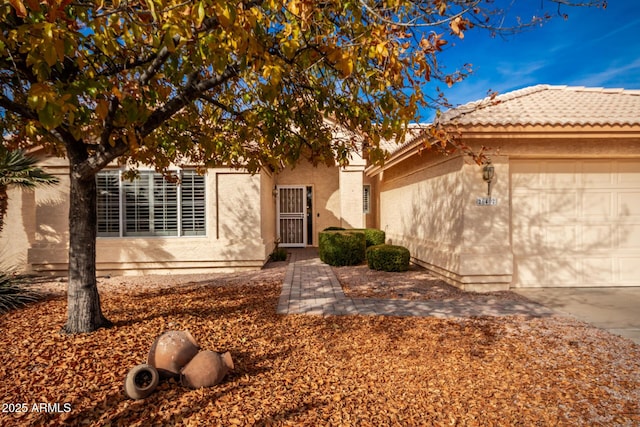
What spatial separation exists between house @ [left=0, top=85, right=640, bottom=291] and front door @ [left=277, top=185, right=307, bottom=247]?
17.0ft

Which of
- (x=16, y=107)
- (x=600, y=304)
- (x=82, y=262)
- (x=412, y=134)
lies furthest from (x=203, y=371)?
(x=600, y=304)

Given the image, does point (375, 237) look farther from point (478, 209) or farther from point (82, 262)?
point (82, 262)

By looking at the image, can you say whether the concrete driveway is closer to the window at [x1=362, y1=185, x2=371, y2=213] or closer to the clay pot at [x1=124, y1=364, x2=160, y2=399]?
the clay pot at [x1=124, y1=364, x2=160, y2=399]

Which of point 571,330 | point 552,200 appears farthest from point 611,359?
point 552,200

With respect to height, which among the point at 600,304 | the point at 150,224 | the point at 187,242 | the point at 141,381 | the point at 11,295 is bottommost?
the point at 600,304

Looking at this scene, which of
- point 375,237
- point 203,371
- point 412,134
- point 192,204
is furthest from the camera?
point 375,237

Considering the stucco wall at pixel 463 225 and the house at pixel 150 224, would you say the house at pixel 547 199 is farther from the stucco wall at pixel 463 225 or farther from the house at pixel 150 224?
the house at pixel 150 224

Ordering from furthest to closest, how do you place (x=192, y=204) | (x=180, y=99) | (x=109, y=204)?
1. (x=192, y=204)
2. (x=109, y=204)
3. (x=180, y=99)

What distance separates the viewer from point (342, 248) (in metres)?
10.4

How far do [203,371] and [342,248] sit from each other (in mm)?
7524

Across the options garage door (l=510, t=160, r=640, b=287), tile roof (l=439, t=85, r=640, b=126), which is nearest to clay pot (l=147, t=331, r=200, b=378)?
tile roof (l=439, t=85, r=640, b=126)

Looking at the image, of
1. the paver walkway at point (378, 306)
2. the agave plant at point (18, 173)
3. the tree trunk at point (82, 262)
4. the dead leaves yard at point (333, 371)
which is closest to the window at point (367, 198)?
the paver walkway at point (378, 306)

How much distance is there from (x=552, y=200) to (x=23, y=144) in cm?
979

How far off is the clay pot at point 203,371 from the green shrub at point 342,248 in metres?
7.32
